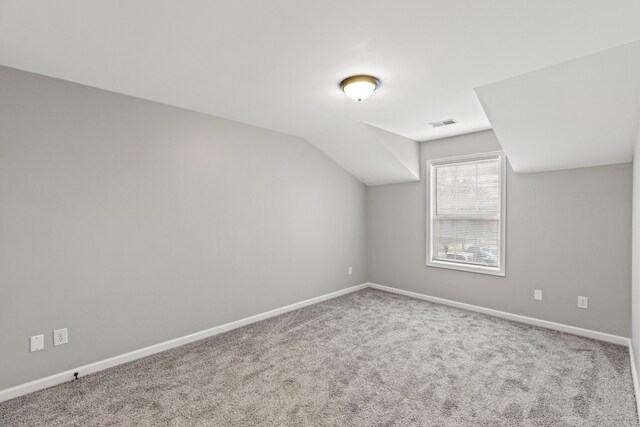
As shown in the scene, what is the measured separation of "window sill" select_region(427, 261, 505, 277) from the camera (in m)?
3.92

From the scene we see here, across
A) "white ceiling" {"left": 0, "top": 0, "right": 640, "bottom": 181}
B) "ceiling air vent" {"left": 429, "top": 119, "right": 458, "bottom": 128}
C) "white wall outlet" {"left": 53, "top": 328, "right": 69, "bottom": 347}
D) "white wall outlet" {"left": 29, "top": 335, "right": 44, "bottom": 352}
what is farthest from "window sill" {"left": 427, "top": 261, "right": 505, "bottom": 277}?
"white wall outlet" {"left": 29, "top": 335, "right": 44, "bottom": 352}

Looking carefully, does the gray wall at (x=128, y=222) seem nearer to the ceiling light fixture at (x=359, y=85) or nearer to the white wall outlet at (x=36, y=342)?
the white wall outlet at (x=36, y=342)

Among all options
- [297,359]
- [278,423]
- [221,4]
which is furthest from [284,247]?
[221,4]

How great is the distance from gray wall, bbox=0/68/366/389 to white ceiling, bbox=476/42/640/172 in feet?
8.10

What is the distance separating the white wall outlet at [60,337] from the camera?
2453mm

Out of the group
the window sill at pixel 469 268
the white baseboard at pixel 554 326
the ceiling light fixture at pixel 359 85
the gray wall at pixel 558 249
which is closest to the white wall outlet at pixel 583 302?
the gray wall at pixel 558 249

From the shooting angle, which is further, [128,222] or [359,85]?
[128,222]

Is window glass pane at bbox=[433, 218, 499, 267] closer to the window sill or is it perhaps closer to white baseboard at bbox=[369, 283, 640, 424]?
the window sill

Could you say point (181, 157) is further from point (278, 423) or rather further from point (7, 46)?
point (278, 423)

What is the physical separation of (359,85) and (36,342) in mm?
3116

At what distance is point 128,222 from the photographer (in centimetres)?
283

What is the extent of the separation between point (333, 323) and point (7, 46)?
3.58 m

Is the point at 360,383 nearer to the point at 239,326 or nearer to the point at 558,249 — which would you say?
the point at 239,326

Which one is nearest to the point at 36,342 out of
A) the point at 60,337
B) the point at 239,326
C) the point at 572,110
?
the point at 60,337
